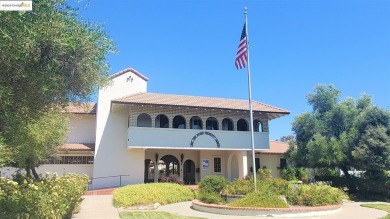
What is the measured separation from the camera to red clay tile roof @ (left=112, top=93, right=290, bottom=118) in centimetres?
2597

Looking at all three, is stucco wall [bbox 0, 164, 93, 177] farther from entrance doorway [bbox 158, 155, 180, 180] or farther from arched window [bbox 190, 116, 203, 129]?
arched window [bbox 190, 116, 203, 129]

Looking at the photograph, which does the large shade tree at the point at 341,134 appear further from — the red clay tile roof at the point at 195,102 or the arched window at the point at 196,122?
the arched window at the point at 196,122

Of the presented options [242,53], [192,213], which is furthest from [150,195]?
[242,53]

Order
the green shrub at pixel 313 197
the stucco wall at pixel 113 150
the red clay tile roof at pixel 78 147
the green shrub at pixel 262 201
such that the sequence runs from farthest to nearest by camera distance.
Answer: the stucco wall at pixel 113 150, the red clay tile roof at pixel 78 147, the green shrub at pixel 313 197, the green shrub at pixel 262 201

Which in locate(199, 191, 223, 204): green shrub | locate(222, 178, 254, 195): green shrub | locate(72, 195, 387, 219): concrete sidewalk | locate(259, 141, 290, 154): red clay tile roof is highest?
locate(259, 141, 290, 154): red clay tile roof

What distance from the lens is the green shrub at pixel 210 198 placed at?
54.0ft

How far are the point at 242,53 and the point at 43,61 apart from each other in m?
11.6

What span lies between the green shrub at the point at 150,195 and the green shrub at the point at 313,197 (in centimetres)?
698

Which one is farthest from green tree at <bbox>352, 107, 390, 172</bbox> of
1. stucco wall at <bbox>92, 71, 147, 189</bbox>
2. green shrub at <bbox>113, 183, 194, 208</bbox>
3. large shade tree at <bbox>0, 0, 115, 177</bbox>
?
large shade tree at <bbox>0, 0, 115, 177</bbox>

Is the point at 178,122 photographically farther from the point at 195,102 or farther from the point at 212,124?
the point at 212,124

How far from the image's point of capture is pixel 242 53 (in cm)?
1761

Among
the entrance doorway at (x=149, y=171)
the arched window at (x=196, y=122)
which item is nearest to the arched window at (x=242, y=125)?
the arched window at (x=196, y=122)

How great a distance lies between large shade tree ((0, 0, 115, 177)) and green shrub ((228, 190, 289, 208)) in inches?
340

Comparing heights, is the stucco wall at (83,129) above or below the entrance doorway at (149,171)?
above
